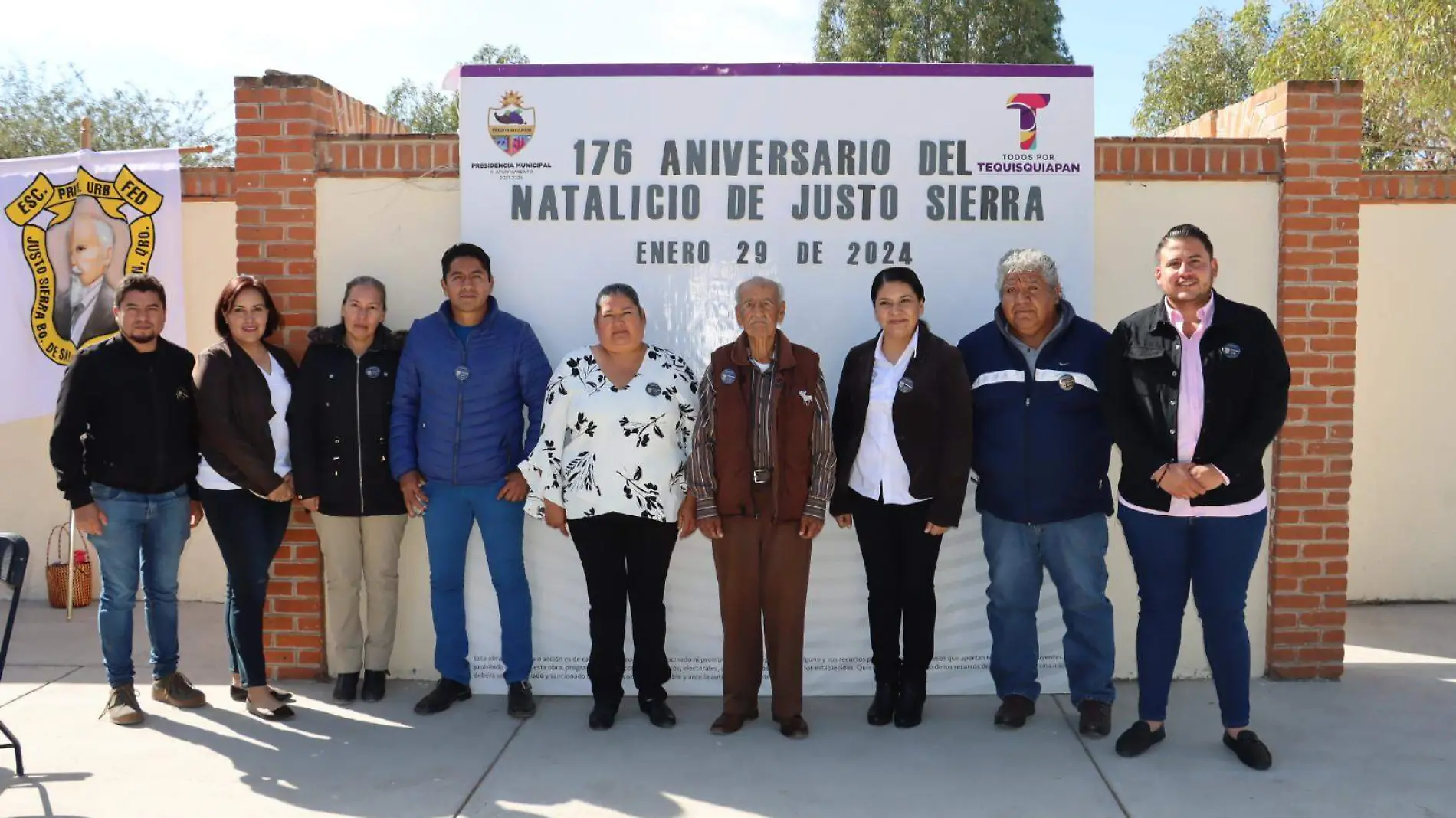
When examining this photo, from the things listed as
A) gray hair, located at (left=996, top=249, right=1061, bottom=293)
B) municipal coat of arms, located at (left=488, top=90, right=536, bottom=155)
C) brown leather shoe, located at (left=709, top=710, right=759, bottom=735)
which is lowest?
brown leather shoe, located at (left=709, top=710, right=759, bottom=735)

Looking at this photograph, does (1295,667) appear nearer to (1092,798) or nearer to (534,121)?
(1092,798)

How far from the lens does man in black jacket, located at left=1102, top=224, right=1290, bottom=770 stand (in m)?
3.74

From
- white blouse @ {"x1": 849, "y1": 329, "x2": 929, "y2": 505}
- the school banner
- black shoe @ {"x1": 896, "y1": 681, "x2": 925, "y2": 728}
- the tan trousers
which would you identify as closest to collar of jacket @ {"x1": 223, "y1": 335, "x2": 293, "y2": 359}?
the tan trousers

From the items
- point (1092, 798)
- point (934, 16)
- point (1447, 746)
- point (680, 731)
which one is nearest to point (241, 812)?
point (680, 731)

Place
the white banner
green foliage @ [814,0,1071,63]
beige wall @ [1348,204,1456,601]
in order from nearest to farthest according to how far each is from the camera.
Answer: the white banner < beige wall @ [1348,204,1456,601] < green foliage @ [814,0,1071,63]

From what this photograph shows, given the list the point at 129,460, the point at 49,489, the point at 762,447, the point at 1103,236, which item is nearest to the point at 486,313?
the point at 762,447

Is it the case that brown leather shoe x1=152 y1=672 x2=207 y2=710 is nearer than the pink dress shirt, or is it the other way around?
the pink dress shirt

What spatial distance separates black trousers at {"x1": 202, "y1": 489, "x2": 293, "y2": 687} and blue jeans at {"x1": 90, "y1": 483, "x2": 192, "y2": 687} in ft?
0.48

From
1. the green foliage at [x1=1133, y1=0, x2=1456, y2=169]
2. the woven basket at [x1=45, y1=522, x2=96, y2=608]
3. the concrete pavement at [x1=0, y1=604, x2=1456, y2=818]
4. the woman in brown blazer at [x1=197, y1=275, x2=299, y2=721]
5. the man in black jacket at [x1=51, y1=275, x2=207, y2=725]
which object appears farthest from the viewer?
the green foliage at [x1=1133, y1=0, x2=1456, y2=169]

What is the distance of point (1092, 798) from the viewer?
3.62m

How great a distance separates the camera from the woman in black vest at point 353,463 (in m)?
4.43

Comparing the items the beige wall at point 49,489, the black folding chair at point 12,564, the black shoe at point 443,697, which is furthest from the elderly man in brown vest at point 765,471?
the beige wall at point 49,489

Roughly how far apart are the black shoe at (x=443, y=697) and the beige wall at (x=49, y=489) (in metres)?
2.67

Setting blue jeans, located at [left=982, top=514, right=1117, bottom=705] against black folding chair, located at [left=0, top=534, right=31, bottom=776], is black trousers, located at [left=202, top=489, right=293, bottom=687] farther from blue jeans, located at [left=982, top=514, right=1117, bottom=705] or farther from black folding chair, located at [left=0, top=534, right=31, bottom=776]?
blue jeans, located at [left=982, top=514, right=1117, bottom=705]
